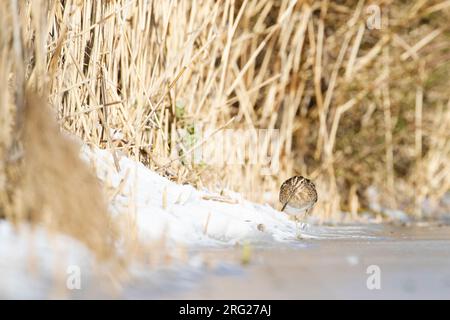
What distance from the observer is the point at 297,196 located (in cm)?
573

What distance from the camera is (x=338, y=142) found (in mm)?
7836

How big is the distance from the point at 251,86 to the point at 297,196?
1.37 meters

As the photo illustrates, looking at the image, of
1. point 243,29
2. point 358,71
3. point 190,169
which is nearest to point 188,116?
point 190,169

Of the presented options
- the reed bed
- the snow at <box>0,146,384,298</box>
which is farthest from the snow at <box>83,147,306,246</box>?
the reed bed

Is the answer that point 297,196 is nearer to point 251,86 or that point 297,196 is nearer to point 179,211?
point 251,86

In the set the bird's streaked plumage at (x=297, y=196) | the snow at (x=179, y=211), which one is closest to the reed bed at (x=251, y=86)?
the snow at (x=179, y=211)

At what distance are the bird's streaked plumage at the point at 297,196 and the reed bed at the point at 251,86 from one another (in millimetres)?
380

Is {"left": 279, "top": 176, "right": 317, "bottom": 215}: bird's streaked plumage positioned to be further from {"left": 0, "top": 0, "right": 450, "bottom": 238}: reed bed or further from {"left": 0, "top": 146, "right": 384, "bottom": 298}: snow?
{"left": 0, "top": 0, "right": 450, "bottom": 238}: reed bed

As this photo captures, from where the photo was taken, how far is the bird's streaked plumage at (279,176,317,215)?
573 cm

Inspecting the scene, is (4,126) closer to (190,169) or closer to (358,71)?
(190,169)

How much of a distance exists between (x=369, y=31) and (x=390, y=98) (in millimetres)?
605

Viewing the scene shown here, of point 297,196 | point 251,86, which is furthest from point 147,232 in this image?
point 251,86

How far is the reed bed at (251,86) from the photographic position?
4316 millimetres
